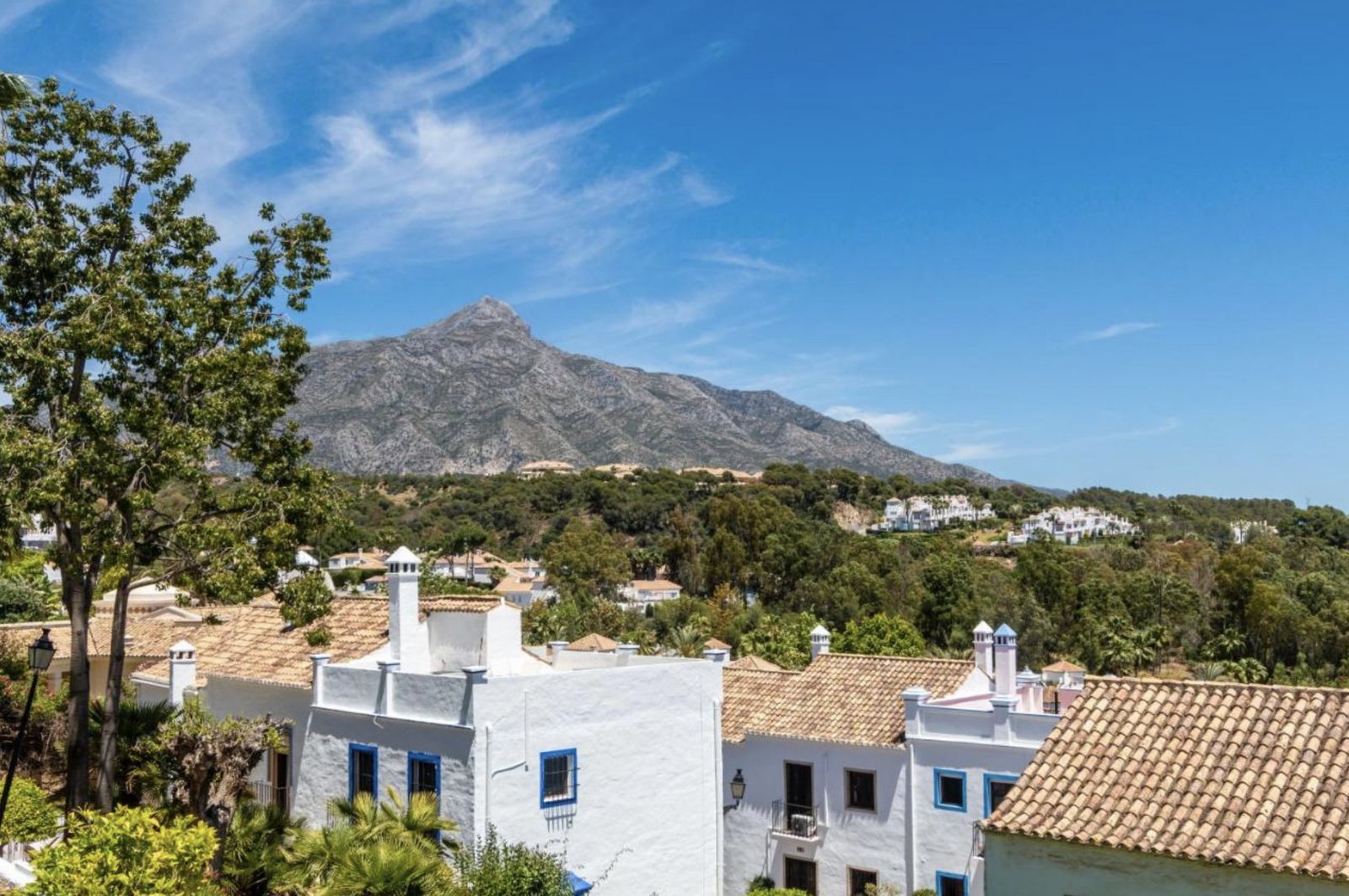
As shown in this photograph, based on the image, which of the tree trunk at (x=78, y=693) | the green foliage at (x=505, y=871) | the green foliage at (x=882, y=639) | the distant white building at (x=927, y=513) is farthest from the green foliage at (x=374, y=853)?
the distant white building at (x=927, y=513)

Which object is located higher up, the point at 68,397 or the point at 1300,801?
the point at 68,397

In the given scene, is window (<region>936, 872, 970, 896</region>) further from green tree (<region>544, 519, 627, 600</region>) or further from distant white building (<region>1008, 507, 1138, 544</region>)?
distant white building (<region>1008, 507, 1138, 544</region>)

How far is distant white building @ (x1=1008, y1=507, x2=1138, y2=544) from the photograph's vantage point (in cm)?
14775

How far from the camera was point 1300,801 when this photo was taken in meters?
11.6

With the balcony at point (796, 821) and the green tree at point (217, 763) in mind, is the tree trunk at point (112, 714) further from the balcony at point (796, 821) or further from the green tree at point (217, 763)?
the balcony at point (796, 821)

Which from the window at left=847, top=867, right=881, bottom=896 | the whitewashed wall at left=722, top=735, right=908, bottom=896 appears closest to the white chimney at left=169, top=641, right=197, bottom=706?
the whitewashed wall at left=722, top=735, right=908, bottom=896

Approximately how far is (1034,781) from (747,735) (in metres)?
13.5

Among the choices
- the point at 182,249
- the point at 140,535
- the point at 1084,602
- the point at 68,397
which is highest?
the point at 182,249

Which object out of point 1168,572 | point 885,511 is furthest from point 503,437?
point 1168,572

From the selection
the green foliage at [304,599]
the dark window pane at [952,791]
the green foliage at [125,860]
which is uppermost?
the green foliage at [304,599]

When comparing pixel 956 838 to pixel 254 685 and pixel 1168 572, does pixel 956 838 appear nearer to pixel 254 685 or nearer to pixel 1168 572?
pixel 254 685

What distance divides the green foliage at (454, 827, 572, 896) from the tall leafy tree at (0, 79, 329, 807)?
20.6 ft

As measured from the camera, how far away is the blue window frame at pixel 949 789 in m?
22.7

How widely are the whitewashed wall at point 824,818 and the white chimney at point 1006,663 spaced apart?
9.15ft
